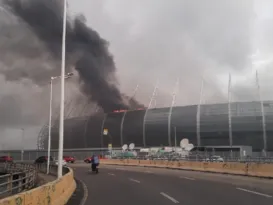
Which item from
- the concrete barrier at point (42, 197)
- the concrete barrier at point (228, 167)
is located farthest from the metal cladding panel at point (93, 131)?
the concrete barrier at point (42, 197)

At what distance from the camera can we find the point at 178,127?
377 ft

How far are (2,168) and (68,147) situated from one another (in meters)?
94.6

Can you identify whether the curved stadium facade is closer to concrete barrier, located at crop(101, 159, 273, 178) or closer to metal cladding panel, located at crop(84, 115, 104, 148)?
metal cladding panel, located at crop(84, 115, 104, 148)

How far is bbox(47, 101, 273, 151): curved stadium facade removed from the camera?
106 meters

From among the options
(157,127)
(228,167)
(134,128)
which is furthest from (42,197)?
(134,128)

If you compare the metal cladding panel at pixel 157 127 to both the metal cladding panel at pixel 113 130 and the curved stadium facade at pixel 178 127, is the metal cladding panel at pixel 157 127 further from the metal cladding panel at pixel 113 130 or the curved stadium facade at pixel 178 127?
the metal cladding panel at pixel 113 130

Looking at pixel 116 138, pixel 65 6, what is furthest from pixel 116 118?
pixel 65 6

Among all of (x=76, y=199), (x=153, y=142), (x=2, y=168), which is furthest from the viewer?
(x=153, y=142)

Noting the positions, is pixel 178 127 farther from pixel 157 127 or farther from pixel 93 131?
pixel 93 131

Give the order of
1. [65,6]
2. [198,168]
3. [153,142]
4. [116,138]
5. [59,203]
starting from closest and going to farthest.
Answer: [59,203]
[65,6]
[198,168]
[153,142]
[116,138]

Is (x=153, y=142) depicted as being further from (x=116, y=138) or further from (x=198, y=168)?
(x=198, y=168)

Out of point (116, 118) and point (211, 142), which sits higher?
point (116, 118)

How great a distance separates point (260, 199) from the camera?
13750 millimetres

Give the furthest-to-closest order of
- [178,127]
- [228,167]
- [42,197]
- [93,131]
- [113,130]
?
[93,131] < [113,130] < [178,127] < [228,167] < [42,197]
